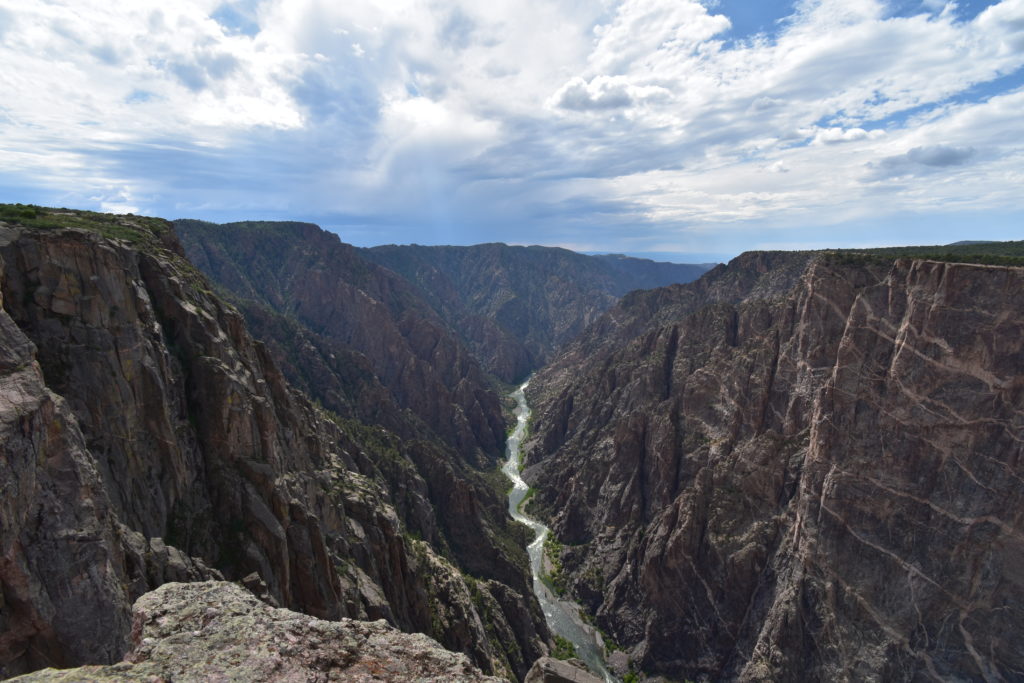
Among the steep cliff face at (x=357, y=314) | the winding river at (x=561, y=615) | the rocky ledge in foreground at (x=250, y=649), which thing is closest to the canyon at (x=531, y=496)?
the rocky ledge in foreground at (x=250, y=649)

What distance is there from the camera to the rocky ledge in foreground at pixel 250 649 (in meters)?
8.38

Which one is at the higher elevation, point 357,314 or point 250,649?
point 250,649

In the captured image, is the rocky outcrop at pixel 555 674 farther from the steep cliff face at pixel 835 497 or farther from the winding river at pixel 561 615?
the steep cliff face at pixel 835 497

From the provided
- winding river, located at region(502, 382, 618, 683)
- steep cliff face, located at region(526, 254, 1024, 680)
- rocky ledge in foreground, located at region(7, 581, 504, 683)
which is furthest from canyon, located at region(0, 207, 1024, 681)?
winding river, located at region(502, 382, 618, 683)

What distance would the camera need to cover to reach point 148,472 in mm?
27812

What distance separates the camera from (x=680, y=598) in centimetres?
6956

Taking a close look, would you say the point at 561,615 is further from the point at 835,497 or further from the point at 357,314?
the point at 357,314

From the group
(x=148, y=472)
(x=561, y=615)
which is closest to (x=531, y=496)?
(x=561, y=615)

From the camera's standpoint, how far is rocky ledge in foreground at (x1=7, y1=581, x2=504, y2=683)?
8.38 metres

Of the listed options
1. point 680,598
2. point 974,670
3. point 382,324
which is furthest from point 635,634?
point 382,324

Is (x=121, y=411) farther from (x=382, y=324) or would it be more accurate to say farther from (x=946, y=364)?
(x=382, y=324)

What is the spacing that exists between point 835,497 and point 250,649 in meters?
63.6

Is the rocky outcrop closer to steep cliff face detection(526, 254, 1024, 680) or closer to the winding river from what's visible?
the winding river

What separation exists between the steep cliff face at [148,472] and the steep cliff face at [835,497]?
28720mm
